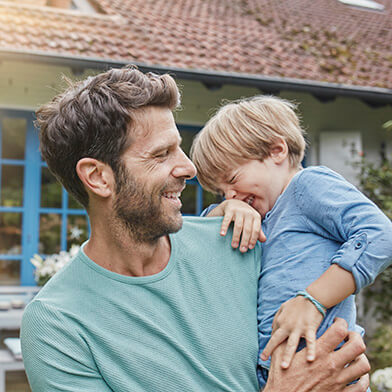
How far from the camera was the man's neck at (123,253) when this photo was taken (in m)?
1.79

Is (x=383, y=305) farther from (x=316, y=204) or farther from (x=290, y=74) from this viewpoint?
(x=316, y=204)

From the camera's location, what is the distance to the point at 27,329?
1.60 meters

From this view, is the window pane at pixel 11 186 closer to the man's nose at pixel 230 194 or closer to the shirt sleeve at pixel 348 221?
the man's nose at pixel 230 194

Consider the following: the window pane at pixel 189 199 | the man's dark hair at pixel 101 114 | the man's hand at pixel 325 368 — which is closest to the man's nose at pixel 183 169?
the man's dark hair at pixel 101 114

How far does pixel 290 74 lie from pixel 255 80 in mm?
696

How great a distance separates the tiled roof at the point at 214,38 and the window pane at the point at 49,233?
1.90 m

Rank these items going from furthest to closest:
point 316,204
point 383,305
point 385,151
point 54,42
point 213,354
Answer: point 385,151 < point 383,305 < point 54,42 < point 316,204 < point 213,354

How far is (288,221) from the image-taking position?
76.4 inches

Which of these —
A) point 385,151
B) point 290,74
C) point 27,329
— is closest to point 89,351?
point 27,329

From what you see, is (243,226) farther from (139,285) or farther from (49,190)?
(49,190)

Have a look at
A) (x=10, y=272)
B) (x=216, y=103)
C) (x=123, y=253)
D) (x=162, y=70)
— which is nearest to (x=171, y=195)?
(x=123, y=253)

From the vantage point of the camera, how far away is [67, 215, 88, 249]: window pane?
6.69 m

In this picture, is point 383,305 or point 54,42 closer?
point 54,42

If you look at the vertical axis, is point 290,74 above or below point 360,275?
below
